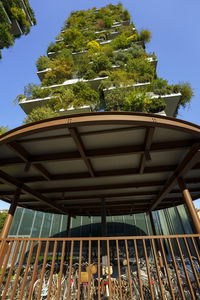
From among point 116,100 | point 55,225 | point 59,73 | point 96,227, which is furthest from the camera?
point 59,73

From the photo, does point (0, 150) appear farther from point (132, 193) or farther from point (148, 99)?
point (148, 99)

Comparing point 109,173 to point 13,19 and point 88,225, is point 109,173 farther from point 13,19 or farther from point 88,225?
point 13,19

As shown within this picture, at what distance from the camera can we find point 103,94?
17141mm

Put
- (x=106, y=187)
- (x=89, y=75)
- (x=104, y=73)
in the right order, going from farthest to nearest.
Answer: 1. (x=89, y=75)
2. (x=104, y=73)
3. (x=106, y=187)

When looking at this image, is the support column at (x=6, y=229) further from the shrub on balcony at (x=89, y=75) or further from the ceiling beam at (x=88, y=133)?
the shrub on balcony at (x=89, y=75)

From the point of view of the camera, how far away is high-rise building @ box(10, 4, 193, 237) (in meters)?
13.1

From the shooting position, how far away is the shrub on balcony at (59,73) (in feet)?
66.7

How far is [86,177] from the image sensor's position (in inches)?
177

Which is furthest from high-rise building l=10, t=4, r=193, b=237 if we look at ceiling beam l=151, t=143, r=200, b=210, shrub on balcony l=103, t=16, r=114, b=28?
ceiling beam l=151, t=143, r=200, b=210

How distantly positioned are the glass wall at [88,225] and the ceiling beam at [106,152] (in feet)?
36.2

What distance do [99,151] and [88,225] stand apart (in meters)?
13.0

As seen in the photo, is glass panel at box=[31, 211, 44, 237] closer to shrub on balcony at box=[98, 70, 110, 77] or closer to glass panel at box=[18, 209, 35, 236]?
glass panel at box=[18, 209, 35, 236]

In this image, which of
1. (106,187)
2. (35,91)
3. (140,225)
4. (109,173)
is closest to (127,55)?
(35,91)

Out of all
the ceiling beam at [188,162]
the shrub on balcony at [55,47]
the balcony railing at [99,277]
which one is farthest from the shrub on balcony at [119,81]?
the shrub on balcony at [55,47]
